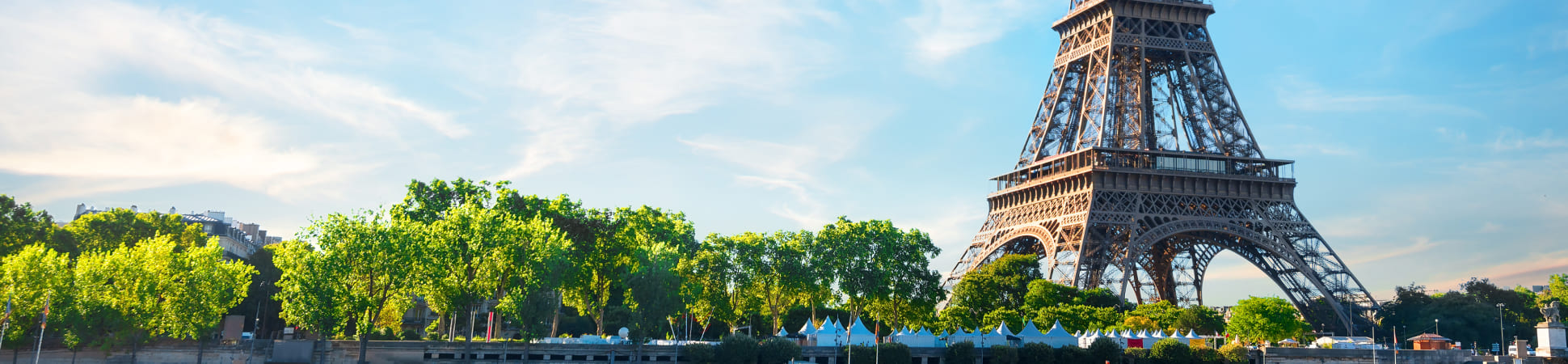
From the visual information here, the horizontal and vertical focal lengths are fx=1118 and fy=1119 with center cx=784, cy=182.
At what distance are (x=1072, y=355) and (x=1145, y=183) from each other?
2595 cm

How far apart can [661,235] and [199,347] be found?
28655mm

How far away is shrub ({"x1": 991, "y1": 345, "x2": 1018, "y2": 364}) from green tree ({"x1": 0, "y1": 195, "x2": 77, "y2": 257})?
52382 mm

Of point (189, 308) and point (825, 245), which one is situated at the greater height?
point (825, 245)

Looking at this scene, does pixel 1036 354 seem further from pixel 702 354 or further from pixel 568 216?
pixel 568 216

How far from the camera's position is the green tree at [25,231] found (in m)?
66.9

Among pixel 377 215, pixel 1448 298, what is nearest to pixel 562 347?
pixel 377 215

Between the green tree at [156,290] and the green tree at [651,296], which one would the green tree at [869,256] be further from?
the green tree at [156,290]

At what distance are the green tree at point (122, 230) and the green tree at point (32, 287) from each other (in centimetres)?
2201

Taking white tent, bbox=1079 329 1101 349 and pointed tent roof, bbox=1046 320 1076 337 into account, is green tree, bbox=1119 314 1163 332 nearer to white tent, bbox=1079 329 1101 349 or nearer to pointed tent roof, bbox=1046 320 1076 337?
white tent, bbox=1079 329 1101 349

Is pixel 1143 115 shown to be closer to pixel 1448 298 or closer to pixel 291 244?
pixel 1448 298

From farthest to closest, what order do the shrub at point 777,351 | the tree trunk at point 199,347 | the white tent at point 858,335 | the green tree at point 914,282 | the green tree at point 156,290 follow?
→ the green tree at point 914,282 < the white tent at point 858,335 < the shrub at point 777,351 < the tree trunk at point 199,347 < the green tree at point 156,290

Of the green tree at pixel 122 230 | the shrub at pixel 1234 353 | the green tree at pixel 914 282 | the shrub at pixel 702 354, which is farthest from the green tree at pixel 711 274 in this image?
the green tree at pixel 122 230

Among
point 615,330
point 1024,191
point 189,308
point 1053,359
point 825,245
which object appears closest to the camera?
point 189,308

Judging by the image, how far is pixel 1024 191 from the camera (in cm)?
8844
